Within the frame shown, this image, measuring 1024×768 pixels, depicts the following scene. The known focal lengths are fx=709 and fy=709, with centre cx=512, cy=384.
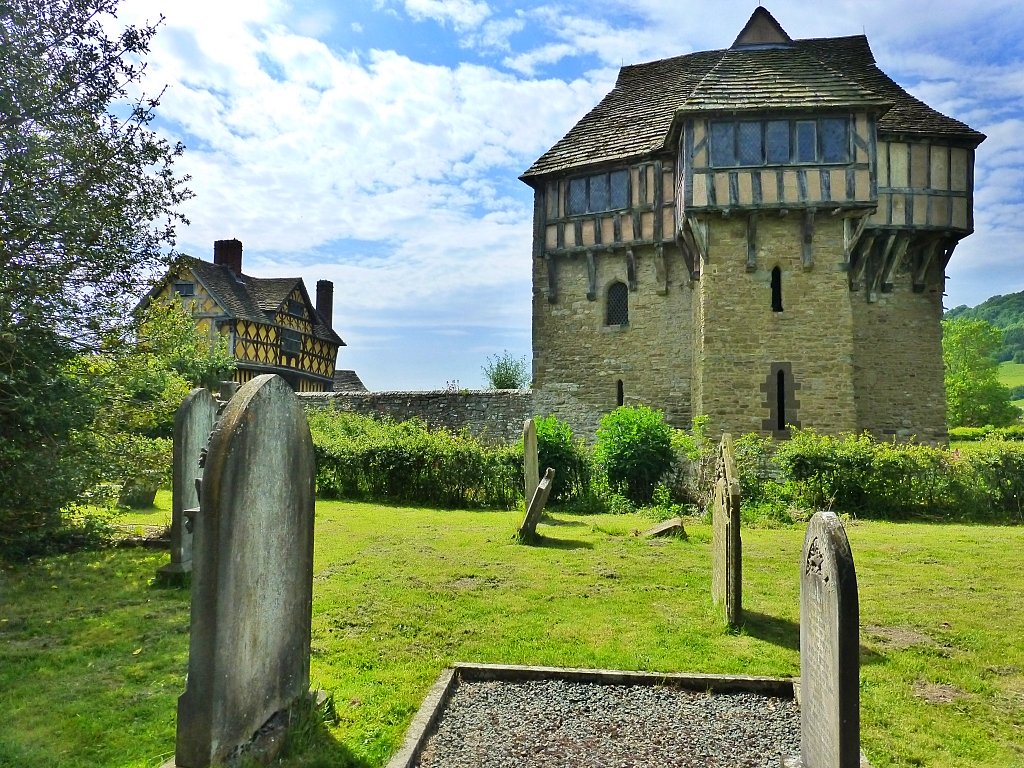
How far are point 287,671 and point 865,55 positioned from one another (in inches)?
1063

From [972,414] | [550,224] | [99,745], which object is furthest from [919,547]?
[972,414]

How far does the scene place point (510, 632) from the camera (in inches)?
257

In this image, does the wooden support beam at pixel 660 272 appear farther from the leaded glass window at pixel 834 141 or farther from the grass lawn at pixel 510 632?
the grass lawn at pixel 510 632

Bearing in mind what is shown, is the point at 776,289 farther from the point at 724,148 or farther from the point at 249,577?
the point at 249,577

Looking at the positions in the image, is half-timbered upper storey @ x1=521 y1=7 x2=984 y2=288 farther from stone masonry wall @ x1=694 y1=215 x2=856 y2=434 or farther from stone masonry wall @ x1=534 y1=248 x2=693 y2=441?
stone masonry wall @ x1=534 y1=248 x2=693 y2=441

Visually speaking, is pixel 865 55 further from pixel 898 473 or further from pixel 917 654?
pixel 917 654

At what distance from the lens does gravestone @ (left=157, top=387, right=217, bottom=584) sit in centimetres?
799

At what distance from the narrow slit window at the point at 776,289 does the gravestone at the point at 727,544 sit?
12.4 metres

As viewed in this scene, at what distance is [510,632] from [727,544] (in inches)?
88.6

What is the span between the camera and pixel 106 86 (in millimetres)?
8867

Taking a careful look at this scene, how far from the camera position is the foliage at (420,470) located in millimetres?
15312

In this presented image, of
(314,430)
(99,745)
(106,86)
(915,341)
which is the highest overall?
(106,86)

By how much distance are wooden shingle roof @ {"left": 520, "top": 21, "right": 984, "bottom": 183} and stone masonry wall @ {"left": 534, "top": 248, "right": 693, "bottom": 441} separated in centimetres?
358

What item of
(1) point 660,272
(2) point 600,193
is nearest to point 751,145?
(1) point 660,272
